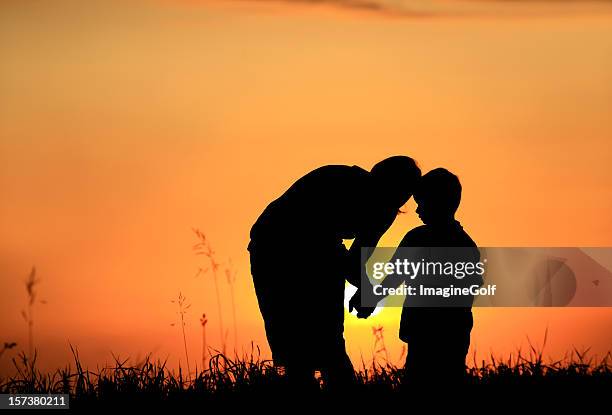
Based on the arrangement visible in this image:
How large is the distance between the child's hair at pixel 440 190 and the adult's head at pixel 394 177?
117 millimetres

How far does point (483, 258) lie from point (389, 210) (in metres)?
1.28

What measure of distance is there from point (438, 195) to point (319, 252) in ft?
2.97

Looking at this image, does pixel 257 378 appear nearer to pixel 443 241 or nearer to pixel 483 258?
pixel 443 241

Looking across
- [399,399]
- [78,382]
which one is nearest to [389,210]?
[399,399]

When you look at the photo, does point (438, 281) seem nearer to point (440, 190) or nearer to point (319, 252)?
point (440, 190)

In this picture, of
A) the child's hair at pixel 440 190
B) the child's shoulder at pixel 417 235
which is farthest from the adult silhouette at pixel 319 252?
the child's shoulder at pixel 417 235

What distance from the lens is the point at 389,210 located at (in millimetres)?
7129

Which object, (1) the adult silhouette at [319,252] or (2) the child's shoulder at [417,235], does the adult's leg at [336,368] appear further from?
(2) the child's shoulder at [417,235]

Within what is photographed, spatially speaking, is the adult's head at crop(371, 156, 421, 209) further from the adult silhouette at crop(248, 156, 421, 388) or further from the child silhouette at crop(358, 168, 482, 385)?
the child silhouette at crop(358, 168, 482, 385)

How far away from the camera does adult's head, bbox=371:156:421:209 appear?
7.07 m

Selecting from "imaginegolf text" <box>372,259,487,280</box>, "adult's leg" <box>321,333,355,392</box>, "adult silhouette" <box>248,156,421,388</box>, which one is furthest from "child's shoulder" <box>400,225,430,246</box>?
"adult's leg" <box>321,333,355,392</box>

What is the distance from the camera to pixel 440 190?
7195mm

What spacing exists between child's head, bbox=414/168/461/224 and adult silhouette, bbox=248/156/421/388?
118 mm

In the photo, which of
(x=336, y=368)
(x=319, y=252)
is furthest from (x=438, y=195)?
(x=336, y=368)
